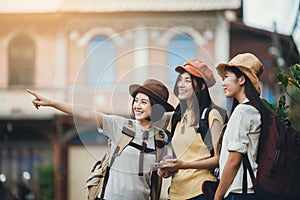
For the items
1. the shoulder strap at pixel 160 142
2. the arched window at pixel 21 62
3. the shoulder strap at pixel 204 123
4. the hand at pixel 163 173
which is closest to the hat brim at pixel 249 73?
the shoulder strap at pixel 204 123

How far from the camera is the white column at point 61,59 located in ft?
69.2

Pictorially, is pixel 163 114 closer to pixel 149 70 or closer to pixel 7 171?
pixel 149 70

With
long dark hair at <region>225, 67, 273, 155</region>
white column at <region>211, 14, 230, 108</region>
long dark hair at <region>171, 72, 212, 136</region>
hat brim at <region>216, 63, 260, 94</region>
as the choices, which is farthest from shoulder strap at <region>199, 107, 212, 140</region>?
white column at <region>211, 14, 230, 108</region>

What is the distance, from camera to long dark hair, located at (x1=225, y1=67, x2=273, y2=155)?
3775 mm

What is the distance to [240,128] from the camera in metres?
3.74

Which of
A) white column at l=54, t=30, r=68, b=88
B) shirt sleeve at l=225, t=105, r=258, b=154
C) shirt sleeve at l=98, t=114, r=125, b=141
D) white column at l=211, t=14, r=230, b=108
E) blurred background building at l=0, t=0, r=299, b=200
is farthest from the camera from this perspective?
white column at l=54, t=30, r=68, b=88

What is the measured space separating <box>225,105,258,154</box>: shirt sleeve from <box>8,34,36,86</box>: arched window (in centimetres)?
1740

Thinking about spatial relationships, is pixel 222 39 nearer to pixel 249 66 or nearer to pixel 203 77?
pixel 203 77

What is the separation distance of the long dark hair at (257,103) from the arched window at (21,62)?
1726 cm

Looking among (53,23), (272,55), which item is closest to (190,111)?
(272,55)

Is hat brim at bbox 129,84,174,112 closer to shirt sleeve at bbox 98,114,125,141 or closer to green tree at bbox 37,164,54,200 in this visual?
shirt sleeve at bbox 98,114,125,141

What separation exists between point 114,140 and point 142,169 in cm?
20

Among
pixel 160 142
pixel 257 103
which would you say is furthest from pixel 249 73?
pixel 160 142

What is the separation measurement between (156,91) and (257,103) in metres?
0.56
